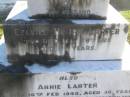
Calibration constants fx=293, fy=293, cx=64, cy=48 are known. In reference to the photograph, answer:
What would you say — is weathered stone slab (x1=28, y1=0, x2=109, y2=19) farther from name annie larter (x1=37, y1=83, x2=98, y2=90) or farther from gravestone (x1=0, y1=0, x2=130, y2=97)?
name annie larter (x1=37, y1=83, x2=98, y2=90)

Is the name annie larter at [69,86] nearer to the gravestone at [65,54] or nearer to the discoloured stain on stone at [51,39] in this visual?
the gravestone at [65,54]

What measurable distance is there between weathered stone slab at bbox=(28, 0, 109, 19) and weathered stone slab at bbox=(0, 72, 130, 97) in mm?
566

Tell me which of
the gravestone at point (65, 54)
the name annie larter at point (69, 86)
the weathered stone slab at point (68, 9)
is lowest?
the name annie larter at point (69, 86)

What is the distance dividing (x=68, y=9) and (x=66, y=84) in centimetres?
71

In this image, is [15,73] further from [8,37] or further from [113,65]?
[113,65]

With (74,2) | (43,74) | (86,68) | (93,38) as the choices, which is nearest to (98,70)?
(86,68)

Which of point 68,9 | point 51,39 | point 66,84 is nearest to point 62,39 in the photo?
point 51,39

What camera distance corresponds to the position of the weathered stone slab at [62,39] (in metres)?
2.70

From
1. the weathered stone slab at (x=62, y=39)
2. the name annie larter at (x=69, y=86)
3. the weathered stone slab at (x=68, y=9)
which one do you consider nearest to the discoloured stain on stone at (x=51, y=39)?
the weathered stone slab at (x=62, y=39)

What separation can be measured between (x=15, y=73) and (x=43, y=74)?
0.84 ft

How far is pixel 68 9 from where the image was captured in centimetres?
278

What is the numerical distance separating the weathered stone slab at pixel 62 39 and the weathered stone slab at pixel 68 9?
0.08m

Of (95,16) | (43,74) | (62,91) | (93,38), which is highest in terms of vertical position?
(95,16)

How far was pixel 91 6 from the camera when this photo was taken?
9.07 ft
